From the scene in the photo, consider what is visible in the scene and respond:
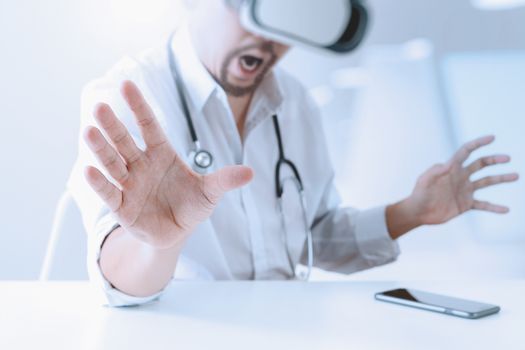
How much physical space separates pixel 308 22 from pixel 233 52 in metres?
0.63

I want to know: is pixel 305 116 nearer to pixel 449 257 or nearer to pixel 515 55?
pixel 449 257

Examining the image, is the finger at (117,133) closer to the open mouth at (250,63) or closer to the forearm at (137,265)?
the forearm at (137,265)

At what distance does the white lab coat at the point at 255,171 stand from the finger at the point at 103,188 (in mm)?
243

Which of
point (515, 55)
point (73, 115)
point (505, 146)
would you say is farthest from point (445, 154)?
point (73, 115)

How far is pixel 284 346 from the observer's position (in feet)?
→ 2.31

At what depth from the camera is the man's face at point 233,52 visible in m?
1.28

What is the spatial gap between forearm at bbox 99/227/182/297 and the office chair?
317 mm

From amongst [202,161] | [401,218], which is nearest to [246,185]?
[202,161]

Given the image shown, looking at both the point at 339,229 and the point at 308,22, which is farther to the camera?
the point at 339,229

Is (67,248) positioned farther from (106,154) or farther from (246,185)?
(106,154)

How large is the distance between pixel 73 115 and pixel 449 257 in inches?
48.7

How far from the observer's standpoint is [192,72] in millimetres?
1258

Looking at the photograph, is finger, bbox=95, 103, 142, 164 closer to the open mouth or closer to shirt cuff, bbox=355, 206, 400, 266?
the open mouth

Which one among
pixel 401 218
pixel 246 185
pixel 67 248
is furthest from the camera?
pixel 401 218
